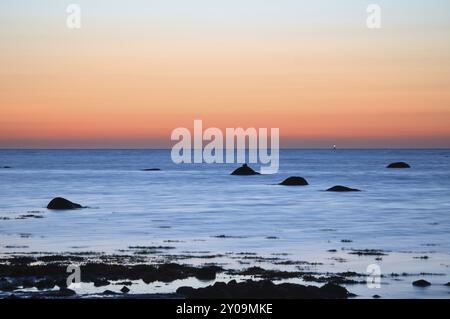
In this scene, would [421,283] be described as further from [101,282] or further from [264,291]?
[101,282]

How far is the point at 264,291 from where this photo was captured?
24734mm

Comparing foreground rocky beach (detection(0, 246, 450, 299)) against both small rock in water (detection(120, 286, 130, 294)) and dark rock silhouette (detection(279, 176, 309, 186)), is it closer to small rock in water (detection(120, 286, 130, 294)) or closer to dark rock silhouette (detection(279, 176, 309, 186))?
small rock in water (detection(120, 286, 130, 294))

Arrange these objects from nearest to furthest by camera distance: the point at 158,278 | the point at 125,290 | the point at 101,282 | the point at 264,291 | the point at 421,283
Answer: the point at 264,291
the point at 125,290
the point at 101,282
the point at 421,283
the point at 158,278

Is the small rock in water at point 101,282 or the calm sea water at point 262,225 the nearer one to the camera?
the small rock in water at point 101,282

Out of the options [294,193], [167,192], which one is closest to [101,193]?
[167,192]

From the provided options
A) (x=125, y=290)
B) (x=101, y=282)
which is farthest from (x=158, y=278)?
(x=125, y=290)

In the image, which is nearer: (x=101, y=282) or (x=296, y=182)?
(x=101, y=282)

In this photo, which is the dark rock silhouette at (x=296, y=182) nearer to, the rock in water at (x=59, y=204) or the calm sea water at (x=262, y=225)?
the calm sea water at (x=262, y=225)

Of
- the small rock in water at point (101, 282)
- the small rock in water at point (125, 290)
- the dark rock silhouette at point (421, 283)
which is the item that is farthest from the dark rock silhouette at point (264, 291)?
the dark rock silhouette at point (421, 283)

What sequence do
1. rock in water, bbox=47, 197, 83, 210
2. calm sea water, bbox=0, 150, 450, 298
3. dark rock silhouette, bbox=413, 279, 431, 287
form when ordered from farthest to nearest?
rock in water, bbox=47, 197, 83, 210 → calm sea water, bbox=0, 150, 450, 298 → dark rock silhouette, bbox=413, 279, 431, 287

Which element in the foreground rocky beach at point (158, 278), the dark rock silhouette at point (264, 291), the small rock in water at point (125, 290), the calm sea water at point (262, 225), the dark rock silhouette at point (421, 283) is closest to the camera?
the dark rock silhouette at point (264, 291)

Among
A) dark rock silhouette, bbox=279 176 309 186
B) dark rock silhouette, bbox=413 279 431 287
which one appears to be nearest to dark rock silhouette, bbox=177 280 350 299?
dark rock silhouette, bbox=413 279 431 287

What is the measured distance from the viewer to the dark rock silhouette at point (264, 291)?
24.4m

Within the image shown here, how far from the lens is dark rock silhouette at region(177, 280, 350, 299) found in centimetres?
2439
